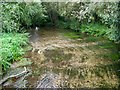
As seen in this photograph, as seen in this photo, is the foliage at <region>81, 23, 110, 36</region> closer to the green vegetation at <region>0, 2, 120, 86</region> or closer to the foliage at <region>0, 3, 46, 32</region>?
the green vegetation at <region>0, 2, 120, 86</region>

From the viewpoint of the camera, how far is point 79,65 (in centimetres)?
563

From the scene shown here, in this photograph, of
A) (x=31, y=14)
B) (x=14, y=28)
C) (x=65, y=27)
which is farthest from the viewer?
(x=65, y=27)

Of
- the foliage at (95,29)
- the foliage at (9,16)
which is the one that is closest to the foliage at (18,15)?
the foliage at (9,16)

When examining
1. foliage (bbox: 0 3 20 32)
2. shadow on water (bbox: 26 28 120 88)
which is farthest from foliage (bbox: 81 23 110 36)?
foliage (bbox: 0 3 20 32)

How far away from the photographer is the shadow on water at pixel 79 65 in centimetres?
455

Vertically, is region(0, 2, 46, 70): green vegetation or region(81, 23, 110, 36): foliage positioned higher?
region(0, 2, 46, 70): green vegetation

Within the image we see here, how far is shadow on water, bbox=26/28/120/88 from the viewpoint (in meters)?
4.55

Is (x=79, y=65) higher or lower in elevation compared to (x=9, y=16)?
lower

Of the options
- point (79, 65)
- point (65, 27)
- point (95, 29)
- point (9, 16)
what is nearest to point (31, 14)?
point (65, 27)

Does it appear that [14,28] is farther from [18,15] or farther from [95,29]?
[95,29]

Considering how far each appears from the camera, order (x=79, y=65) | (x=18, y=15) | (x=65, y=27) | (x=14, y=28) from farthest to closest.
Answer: (x=65, y=27)
(x=18, y=15)
(x=14, y=28)
(x=79, y=65)

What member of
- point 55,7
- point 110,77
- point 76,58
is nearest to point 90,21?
point 55,7

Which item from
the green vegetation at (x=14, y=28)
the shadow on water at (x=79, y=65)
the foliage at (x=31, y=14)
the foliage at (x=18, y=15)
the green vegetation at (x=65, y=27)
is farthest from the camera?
the foliage at (x=31, y=14)

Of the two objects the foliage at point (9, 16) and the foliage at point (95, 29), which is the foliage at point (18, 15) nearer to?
the foliage at point (9, 16)
